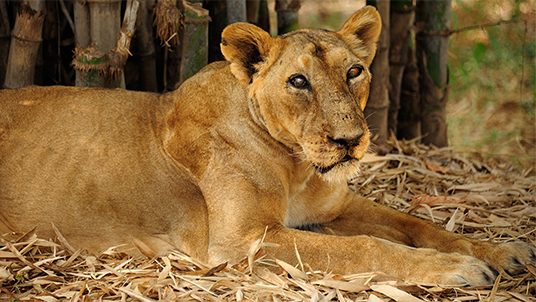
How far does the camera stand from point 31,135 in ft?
13.4

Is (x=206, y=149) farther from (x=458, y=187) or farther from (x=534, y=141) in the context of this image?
(x=534, y=141)

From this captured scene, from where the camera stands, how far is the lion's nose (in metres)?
3.57

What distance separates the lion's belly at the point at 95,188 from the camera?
3.99 m

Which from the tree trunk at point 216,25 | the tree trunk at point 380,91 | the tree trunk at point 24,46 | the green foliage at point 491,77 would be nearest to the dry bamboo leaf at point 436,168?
the tree trunk at point 380,91

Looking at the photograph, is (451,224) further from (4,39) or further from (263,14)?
(4,39)

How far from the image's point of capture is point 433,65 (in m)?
6.11

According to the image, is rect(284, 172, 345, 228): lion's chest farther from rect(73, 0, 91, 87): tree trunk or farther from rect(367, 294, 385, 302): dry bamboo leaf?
rect(73, 0, 91, 87): tree trunk

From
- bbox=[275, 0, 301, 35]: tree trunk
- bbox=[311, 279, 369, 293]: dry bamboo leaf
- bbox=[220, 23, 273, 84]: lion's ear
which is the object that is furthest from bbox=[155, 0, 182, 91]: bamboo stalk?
bbox=[311, 279, 369, 293]: dry bamboo leaf

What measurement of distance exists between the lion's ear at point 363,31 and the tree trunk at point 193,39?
0.97m

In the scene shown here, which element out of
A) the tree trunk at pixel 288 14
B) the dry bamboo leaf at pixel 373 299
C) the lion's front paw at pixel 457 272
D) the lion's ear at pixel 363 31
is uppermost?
the lion's ear at pixel 363 31

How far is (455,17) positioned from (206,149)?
4.94 meters

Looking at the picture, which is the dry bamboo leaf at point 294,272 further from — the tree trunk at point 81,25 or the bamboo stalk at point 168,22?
the tree trunk at point 81,25

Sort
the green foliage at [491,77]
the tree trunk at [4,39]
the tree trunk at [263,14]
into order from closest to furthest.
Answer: the tree trunk at [4,39], the tree trunk at [263,14], the green foliage at [491,77]

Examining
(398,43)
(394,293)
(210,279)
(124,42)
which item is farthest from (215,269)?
(398,43)
